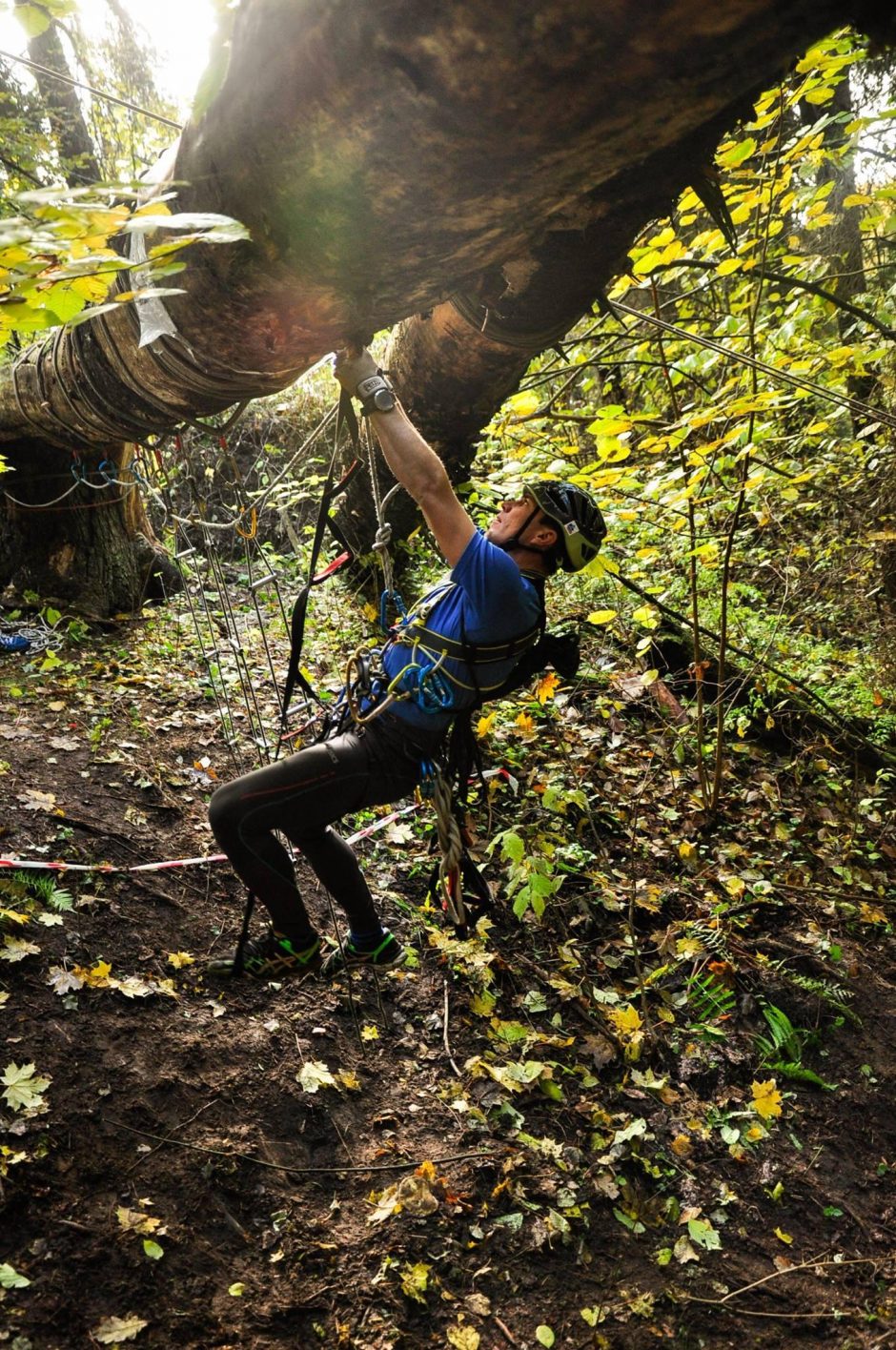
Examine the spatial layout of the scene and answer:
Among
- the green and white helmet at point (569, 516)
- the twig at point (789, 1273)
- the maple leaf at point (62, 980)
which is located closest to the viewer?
the green and white helmet at point (569, 516)

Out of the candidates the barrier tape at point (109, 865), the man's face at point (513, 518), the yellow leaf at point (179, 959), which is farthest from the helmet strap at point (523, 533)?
the yellow leaf at point (179, 959)

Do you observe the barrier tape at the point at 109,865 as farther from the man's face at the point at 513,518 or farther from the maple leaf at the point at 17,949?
the man's face at the point at 513,518

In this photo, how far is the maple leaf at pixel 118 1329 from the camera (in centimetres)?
206

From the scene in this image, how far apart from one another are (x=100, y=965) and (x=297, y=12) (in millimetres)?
2990

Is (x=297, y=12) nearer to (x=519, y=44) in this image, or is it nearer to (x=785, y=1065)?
(x=519, y=44)

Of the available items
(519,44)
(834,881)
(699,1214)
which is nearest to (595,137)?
(519,44)

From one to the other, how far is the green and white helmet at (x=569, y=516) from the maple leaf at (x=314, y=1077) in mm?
2167

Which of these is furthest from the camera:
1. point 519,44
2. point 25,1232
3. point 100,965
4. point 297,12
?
point 100,965

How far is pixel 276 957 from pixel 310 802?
0.72 meters

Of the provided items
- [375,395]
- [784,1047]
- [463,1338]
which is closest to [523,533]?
[375,395]

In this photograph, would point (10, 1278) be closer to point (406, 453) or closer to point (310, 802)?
point (310, 802)

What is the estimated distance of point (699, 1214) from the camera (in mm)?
3062

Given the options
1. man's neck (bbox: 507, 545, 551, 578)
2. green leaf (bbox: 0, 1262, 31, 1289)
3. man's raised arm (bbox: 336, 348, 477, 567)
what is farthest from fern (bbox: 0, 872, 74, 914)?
man's neck (bbox: 507, 545, 551, 578)

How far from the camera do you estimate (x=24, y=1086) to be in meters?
2.49
